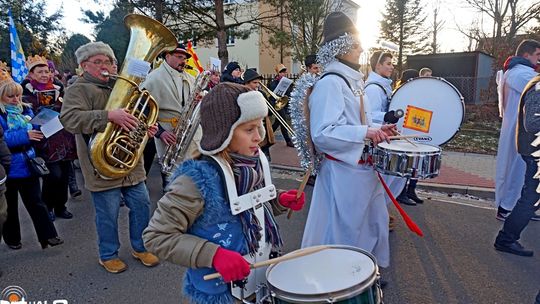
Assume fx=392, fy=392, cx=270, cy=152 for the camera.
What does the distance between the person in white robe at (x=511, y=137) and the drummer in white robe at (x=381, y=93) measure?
1.18m

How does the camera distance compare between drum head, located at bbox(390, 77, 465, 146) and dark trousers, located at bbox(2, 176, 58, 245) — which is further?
dark trousers, located at bbox(2, 176, 58, 245)

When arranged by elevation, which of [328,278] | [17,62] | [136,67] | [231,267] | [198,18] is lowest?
[328,278]

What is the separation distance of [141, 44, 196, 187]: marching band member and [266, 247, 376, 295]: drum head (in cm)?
296

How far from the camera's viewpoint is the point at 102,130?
3.06 m

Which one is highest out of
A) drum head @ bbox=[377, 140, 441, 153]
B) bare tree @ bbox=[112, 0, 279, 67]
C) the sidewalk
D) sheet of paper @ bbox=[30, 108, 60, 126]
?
bare tree @ bbox=[112, 0, 279, 67]

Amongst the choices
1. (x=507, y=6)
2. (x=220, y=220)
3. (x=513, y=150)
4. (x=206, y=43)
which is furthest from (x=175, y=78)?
(x=507, y=6)

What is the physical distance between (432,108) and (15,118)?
12.4ft

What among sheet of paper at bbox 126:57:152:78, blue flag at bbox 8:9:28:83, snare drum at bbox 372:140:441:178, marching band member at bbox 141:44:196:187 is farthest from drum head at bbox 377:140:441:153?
blue flag at bbox 8:9:28:83

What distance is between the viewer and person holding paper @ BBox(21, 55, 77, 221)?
171 inches

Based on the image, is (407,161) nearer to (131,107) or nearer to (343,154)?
(343,154)

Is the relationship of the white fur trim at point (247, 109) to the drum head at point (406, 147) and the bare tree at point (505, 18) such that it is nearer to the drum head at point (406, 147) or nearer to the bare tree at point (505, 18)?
the drum head at point (406, 147)

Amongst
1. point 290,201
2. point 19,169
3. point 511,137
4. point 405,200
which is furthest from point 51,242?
point 511,137

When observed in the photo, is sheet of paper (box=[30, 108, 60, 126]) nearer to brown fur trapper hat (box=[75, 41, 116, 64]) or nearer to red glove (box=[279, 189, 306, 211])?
brown fur trapper hat (box=[75, 41, 116, 64])

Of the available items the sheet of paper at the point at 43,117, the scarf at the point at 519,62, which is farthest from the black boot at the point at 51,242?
the scarf at the point at 519,62
